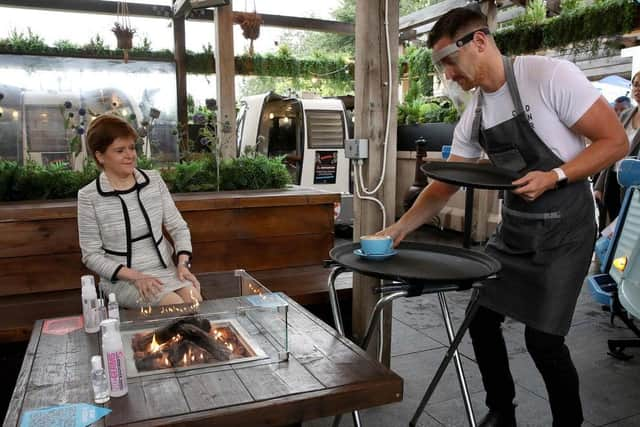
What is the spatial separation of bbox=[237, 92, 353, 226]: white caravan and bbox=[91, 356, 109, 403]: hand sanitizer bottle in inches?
233

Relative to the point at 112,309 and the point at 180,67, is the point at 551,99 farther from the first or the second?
the point at 180,67

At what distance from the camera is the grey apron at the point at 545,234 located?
6.07 ft

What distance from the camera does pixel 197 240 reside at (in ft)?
10.4

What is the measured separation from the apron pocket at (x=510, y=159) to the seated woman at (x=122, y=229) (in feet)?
4.61

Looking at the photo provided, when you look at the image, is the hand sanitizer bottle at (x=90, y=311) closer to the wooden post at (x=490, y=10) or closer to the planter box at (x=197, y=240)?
the planter box at (x=197, y=240)

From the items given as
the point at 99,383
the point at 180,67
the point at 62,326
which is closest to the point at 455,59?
the point at 99,383

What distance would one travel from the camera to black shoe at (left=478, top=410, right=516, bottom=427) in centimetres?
222

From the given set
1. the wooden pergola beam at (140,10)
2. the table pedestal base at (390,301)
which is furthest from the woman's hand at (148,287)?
the wooden pergola beam at (140,10)

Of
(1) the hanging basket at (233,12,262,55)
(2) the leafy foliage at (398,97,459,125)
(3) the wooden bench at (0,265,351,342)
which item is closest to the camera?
(3) the wooden bench at (0,265,351,342)

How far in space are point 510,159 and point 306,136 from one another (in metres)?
5.57

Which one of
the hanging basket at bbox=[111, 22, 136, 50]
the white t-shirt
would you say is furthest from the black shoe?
the hanging basket at bbox=[111, 22, 136, 50]

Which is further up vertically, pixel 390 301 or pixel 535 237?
pixel 535 237

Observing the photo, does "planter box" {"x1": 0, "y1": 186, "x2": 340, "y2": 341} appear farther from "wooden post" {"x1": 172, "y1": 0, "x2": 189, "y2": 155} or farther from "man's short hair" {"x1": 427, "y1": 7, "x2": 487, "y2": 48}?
"wooden post" {"x1": 172, "y1": 0, "x2": 189, "y2": 155}

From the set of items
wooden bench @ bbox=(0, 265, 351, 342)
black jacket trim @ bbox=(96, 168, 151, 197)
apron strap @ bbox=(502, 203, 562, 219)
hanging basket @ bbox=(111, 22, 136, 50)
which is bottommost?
wooden bench @ bbox=(0, 265, 351, 342)
